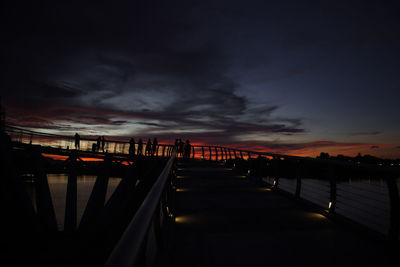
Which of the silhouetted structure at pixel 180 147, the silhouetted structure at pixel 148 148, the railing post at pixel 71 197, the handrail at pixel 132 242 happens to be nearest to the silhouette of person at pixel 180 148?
the silhouetted structure at pixel 180 147

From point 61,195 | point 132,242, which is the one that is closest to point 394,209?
point 132,242

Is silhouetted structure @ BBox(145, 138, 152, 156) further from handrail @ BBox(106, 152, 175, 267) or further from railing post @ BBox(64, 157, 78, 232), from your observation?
handrail @ BBox(106, 152, 175, 267)

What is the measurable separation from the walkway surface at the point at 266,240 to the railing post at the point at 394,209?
18 centimetres

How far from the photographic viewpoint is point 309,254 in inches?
117

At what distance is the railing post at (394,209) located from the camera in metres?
3.34

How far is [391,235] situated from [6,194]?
1441cm

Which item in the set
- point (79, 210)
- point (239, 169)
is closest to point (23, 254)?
point (239, 169)

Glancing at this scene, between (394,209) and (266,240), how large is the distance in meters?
1.87

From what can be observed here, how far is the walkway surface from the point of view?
2.81m

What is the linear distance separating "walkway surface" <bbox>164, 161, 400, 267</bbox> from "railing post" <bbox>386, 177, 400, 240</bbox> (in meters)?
0.18

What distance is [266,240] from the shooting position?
3.40m

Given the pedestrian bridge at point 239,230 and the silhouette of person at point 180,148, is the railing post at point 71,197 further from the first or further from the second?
the silhouette of person at point 180,148

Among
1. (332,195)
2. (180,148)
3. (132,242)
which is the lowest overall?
(332,195)

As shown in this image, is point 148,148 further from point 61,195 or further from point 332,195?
point 61,195
